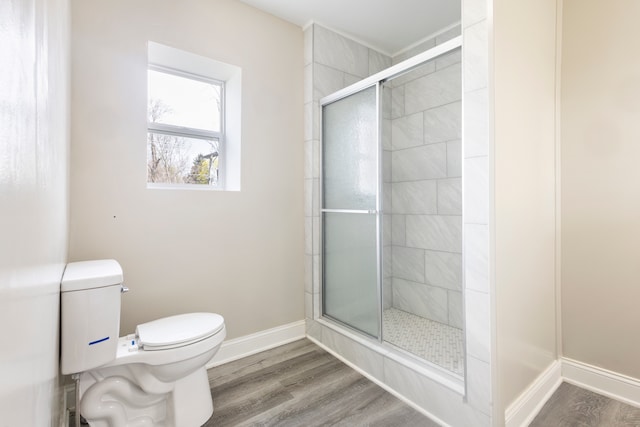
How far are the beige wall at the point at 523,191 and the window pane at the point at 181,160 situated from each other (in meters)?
Result: 1.92

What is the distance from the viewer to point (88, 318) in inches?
50.6

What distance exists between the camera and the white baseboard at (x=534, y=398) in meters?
1.48

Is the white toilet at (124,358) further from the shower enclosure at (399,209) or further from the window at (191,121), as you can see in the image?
the shower enclosure at (399,209)

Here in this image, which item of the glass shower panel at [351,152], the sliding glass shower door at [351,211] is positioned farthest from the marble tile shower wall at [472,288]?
the glass shower panel at [351,152]

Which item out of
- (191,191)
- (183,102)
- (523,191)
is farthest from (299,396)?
(183,102)

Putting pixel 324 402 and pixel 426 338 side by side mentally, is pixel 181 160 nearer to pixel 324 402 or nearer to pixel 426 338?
pixel 324 402

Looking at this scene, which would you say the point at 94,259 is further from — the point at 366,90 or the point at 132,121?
the point at 366,90

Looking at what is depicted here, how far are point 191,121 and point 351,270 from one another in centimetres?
165

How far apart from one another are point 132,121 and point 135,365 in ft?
4.52

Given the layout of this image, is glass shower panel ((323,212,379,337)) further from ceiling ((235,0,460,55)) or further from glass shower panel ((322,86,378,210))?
ceiling ((235,0,460,55))

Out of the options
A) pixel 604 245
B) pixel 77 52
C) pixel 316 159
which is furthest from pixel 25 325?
pixel 604 245

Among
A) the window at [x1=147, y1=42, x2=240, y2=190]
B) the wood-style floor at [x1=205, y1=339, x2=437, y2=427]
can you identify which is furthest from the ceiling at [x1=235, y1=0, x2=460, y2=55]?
the wood-style floor at [x1=205, y1=339, x2=437, y2=427]

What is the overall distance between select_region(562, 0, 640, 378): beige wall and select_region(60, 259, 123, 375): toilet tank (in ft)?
8.57

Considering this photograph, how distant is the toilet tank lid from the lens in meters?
1.25
